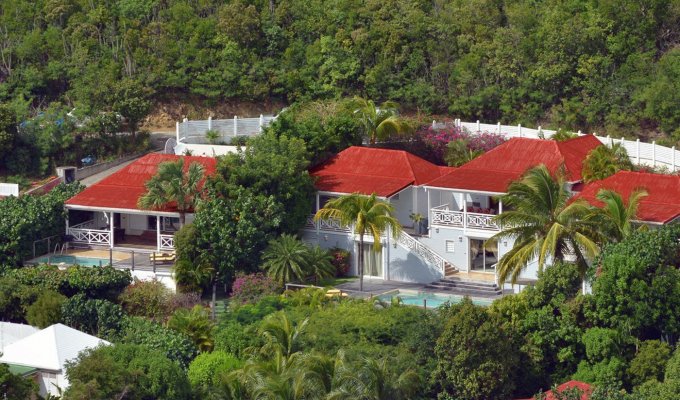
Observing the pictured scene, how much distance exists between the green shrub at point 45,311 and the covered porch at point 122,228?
5.09 meters

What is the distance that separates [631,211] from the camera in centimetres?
5369

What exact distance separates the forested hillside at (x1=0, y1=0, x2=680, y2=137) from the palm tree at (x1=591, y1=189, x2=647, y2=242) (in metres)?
18.2

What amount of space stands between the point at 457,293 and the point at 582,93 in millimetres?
20283

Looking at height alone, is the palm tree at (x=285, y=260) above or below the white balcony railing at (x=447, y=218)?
below

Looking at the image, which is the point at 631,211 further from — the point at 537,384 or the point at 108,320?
the point at 108,320

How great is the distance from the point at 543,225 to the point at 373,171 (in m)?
9.10

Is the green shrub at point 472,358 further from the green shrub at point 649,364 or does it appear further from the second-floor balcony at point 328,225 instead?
the second-floor balcony at point 328,225

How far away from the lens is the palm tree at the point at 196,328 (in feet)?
176

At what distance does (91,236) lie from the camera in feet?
201

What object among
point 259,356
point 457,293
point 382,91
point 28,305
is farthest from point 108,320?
point 382,91

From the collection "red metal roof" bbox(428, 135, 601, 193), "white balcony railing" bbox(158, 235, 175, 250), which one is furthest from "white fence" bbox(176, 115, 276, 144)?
"red metal roof" bbox(428, 135, 601, 193)

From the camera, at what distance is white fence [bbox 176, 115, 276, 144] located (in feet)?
220

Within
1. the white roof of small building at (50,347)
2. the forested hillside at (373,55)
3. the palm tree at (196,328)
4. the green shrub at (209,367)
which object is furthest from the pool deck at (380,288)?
the forested hillside at (373,55)

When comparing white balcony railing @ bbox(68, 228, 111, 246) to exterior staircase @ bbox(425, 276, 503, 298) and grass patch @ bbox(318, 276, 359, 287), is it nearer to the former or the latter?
grass patch @ bbox(318, 276, 359, 287)
